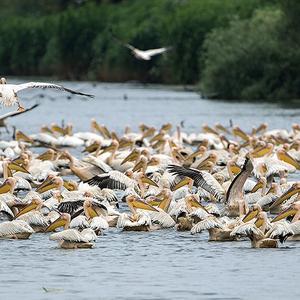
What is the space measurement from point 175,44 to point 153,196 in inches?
1550

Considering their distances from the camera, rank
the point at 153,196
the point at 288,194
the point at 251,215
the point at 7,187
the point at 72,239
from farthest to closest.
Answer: the point at 153,196
the point at 7,187
the point at 288,194
the point at 251,215
the point at 72,239

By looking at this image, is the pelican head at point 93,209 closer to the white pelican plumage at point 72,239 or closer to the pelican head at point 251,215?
the white pelican plumage at point 72,239

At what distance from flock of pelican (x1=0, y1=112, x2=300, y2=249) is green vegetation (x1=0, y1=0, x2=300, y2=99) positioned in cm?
2026

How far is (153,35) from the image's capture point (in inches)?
2360


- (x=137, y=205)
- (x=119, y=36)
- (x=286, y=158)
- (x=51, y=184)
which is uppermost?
(x=137, y=205)

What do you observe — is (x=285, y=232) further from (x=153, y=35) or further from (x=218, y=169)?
(x=153, y=35)

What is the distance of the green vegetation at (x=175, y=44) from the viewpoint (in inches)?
1679

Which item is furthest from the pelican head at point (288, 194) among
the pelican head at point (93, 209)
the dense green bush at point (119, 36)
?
the dense green bush at point (119, 36)

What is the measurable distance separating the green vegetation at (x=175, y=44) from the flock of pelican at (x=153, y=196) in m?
20.3

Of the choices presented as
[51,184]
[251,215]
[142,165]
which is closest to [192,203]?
[251,215]

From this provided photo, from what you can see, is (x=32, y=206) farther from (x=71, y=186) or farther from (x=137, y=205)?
(x=71, y=186)

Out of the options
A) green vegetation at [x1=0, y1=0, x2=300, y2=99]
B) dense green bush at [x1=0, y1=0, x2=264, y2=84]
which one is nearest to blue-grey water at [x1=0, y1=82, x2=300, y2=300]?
green vegetation at [x1=0, y1=0, x2=300, y2=99]

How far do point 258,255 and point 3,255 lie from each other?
221 centimetres

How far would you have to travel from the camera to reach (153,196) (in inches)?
556
